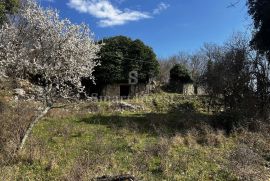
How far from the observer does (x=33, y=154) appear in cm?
1488

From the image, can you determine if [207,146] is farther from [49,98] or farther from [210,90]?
[210,90]

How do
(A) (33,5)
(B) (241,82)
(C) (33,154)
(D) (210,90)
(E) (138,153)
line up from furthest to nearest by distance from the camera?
(D) (210,90)
(B) (241,82)
(A) (33,5)
(E) (138,153)
(C) (33,154)

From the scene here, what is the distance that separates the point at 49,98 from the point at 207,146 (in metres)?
7.72

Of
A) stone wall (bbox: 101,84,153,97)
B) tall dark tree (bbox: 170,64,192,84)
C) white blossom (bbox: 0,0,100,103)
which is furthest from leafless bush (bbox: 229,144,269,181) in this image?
tall dark tree (bbox: 170,64,192,84)

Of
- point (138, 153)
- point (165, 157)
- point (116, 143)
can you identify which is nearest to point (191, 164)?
point (165, 157)

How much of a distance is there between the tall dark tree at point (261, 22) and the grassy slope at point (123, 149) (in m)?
7.15

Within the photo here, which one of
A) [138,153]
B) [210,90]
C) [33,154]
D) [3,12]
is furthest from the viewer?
[210,90]

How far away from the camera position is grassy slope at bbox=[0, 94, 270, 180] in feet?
45.2

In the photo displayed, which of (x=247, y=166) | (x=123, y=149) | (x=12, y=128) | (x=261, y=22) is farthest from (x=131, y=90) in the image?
(x=247, y=166)

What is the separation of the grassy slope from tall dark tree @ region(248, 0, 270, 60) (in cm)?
715

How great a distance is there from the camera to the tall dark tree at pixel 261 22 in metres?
25.8

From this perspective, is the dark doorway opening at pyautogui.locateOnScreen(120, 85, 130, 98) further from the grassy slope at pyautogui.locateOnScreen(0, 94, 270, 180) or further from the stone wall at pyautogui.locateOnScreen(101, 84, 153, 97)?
the grassy slope at pyautogui.locateOnScreen(0, 94, 270, 180)

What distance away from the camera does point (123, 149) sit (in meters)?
17.3

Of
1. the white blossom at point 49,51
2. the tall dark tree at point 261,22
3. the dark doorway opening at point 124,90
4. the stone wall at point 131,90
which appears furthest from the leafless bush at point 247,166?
the dark doorway opening at point 124,90
